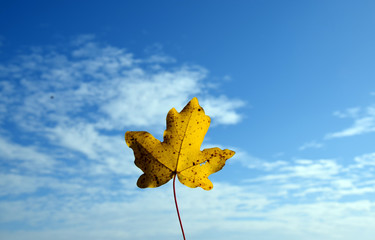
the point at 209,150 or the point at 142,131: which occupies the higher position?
the point at 142,131

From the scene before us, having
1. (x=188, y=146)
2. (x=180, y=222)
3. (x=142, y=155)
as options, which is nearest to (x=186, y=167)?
(x=188, y=146)

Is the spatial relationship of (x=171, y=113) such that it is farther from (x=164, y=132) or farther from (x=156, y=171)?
(x=156, y=171)

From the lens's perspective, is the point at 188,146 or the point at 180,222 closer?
the point at 180,222

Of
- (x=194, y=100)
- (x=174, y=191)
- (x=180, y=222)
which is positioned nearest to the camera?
(x=180, y=222)

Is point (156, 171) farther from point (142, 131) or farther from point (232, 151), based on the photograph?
point (232, 151)

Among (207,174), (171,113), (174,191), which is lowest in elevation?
(174,191)

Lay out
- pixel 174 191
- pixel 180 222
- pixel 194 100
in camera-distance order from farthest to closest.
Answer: pixel 194 100 → pixel 174 191 → pixel 180 222

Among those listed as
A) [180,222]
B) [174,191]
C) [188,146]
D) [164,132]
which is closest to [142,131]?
[164,132]
